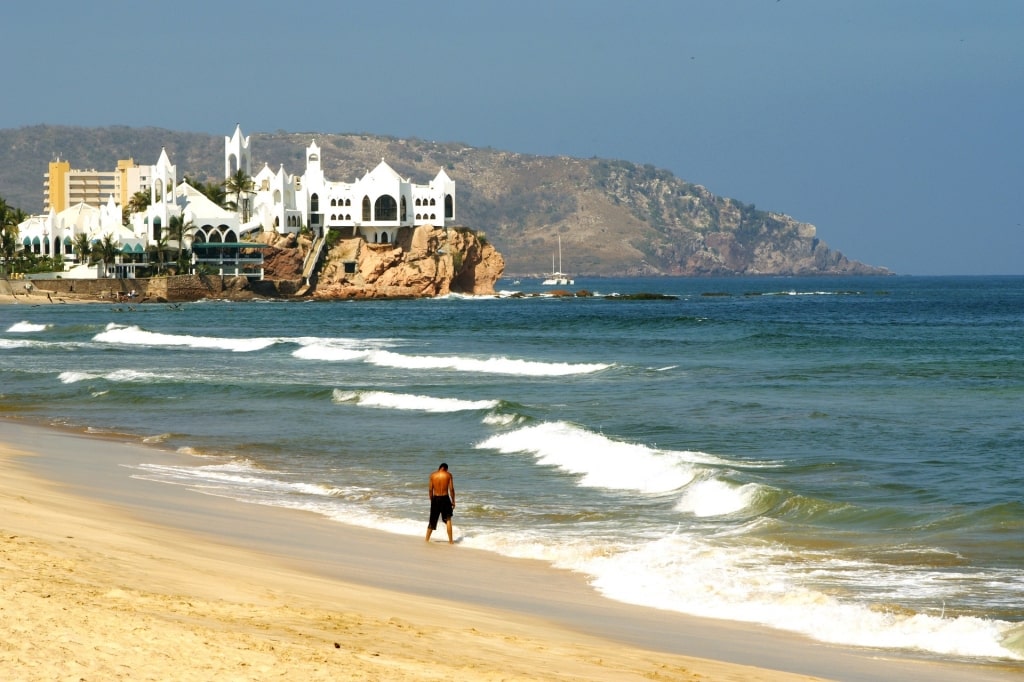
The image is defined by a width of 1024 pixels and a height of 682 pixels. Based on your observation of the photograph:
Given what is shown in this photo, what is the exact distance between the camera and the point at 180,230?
112 metres

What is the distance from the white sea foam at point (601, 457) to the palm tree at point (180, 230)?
93.3m

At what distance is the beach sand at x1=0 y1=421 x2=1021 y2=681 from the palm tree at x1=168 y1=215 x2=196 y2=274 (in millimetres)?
100492

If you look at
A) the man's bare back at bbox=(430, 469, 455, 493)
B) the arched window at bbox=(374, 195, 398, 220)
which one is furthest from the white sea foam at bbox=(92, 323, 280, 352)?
the arched window at bbox=(374, 195, 398, 220)

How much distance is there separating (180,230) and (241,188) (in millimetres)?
11007

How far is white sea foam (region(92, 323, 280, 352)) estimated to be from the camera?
5247 cm

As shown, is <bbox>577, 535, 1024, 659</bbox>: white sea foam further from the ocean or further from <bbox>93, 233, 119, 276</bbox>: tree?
<bbox>93, 233, 119, 276</bbox>: tree

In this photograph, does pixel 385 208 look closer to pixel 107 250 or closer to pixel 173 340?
pixel 107 250

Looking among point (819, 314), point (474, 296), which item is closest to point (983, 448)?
point (819, 314)

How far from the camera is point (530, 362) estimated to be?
41.8 metres

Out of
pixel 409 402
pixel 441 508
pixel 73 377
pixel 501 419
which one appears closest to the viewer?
pixel 441 508

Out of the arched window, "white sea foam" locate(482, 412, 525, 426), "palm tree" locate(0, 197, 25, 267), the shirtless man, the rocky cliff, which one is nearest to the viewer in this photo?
the shirtless man

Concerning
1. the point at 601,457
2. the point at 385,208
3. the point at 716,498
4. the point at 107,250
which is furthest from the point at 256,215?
the point at 716,498

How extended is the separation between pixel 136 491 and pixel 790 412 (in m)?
14.4

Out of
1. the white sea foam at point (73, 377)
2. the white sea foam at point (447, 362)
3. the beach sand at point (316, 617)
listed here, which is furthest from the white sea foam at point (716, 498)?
the white sea foam at point (73, 377)
